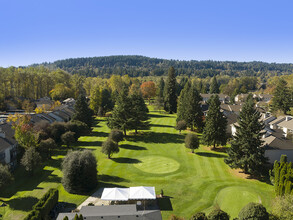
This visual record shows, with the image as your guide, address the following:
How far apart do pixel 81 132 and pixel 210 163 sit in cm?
3114

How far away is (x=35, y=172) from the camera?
35.0m

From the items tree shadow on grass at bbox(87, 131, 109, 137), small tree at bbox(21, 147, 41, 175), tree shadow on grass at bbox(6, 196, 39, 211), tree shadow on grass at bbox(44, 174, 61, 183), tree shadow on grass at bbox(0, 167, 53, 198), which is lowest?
tree shadow on grass at bbox(0, 167, 53, 198)

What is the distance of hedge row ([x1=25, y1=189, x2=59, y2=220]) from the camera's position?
68.1 feet

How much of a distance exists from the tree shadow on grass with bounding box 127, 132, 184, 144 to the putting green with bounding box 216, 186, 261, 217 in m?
22.7

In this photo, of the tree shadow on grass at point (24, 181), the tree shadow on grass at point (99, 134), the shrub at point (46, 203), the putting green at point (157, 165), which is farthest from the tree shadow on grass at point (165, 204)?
the tree shadow on grass at point (99, 134)

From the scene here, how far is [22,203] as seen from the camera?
2566 centimetres

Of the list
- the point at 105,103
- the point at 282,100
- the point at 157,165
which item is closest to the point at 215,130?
the point at 157,165

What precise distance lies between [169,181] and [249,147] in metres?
13.8

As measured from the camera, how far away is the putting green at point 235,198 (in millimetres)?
24842

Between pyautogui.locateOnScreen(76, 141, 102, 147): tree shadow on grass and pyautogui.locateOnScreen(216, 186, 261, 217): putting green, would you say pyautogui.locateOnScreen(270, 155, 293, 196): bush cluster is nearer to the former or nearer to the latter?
pyautogui.locateOnScreen(216, 186, 261, 217): putting green

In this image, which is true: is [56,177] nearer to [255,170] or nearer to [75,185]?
[75,185]

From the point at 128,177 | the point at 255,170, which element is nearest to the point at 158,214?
the point at 128,177

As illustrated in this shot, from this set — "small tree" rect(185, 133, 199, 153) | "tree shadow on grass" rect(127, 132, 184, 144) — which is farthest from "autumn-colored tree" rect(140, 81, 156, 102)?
"small tree" rect(185, 133, 199, 153)

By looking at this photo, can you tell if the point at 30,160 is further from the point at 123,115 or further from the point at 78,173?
the point at 123,115
